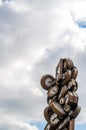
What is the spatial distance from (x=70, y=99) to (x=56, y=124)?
1179 mm

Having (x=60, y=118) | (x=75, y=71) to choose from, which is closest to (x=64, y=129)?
(x=60, y=118)

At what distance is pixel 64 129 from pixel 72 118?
Answer: 21.4 inches

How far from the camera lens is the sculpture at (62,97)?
820 inches

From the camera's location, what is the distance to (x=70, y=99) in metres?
20.8

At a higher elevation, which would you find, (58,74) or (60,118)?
(58,74)

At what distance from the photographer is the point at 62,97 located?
70.3 ft

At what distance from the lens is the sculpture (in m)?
20.8

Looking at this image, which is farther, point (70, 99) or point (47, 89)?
point (47, 89)

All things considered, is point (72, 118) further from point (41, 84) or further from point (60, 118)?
point (41, 84)

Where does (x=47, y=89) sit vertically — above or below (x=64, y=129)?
above

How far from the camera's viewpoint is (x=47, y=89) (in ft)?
73.7

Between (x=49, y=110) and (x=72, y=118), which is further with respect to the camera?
(x=49, y=110)

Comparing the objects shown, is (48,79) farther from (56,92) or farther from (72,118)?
(72,118)

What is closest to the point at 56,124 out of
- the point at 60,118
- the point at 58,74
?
the point at 60,118
